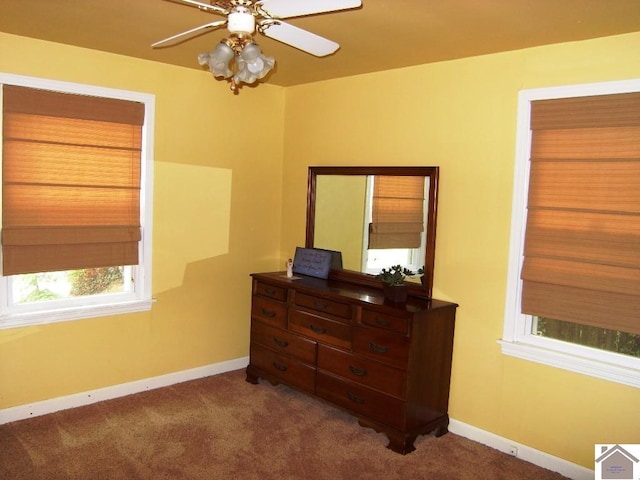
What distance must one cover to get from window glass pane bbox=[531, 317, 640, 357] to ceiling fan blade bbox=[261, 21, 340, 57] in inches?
77.6

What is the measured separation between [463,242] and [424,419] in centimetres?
110

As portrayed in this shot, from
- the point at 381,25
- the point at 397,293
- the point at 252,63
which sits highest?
the point at 381,25

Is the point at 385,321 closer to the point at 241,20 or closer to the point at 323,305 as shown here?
the point at 323,305

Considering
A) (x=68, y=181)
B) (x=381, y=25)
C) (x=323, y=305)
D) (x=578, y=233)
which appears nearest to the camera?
(x=381, y=25)

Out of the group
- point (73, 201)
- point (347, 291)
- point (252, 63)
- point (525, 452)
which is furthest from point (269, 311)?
point (252, 63)

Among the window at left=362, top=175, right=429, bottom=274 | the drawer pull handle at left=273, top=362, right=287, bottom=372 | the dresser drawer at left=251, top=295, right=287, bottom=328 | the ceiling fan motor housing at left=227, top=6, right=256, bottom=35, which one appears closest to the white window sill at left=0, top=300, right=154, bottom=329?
the dresser drawer at left=251, top=295, right=287, bottom=328

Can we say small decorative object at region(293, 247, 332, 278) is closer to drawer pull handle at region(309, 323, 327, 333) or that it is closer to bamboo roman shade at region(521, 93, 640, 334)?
drawer pull handle at region(309, 323, 327, 333)

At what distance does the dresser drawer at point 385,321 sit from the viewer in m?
3.07

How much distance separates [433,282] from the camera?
11.3 ft

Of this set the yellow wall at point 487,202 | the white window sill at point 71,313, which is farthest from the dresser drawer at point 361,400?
the white window sill at point 71,313

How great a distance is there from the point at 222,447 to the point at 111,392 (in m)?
1.10

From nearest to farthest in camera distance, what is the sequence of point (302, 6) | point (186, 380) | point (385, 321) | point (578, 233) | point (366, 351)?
point (302, 6)
point (578, 233)
point (385, 321)
point (366, 351)
point (186, 380)

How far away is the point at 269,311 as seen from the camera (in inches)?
156

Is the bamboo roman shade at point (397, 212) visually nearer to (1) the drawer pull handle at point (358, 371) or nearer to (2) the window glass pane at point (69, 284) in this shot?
(1) the drawer pull handle at point (358, 371)
